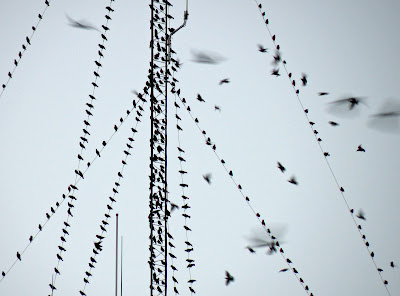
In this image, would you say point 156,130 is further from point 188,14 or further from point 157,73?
point 188,14

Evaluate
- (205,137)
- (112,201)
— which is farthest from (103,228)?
(205,137)

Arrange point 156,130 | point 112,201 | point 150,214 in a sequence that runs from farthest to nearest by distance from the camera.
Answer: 1. point 112,201
2. point 156,130
3. point 150,214

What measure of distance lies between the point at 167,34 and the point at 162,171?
3.50 metres

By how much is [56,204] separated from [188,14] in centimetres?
588

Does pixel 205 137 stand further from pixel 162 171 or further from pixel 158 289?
pixel 158 289

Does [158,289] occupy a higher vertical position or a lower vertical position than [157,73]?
lower

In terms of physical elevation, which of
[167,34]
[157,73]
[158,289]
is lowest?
[158,289]

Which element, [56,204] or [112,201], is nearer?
[56,204]

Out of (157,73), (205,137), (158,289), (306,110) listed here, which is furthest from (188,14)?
(158,289)

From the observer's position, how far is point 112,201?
1093cm

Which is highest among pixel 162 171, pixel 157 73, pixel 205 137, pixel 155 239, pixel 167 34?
pixel 167 34

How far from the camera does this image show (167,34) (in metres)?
10.3

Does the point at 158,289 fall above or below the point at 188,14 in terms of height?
below

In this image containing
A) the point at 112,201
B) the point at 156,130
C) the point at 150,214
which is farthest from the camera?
the point at 112,201
